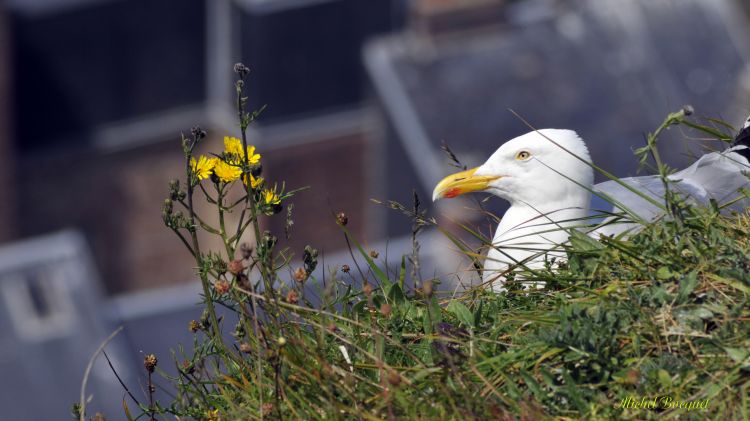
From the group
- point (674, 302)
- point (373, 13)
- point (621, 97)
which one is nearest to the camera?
point (674, 302)

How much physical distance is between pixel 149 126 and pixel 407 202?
1367cm

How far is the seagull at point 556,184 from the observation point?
16.8 feet

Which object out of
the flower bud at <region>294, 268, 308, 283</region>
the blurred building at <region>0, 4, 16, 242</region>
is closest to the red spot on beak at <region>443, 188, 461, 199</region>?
the flower bud at <region>294, 268, 308, 283</region>

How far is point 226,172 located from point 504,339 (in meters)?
1.03

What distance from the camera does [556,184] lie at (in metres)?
5.45

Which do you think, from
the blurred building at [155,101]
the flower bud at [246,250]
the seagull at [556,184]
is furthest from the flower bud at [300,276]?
the blurred building at [155,101]

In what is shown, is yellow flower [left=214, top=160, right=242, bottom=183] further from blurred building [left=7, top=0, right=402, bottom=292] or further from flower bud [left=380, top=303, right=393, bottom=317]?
blurred building [left=7, top=0, right=402, bottom=292]

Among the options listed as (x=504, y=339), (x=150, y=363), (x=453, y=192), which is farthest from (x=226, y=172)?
(x=453, y=192)

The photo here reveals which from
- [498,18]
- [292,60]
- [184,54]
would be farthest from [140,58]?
[498,18]

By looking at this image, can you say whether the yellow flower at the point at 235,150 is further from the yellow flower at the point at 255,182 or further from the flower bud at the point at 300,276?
the flower bud at the point at 300,276

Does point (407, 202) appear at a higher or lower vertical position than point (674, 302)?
lower

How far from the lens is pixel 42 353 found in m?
33.0

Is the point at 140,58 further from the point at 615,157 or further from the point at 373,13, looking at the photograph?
the point at 615,157

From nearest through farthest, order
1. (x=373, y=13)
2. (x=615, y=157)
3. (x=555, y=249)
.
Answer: (x=555, y=249) → (x=615, y=157) → (x=373, y=13)
